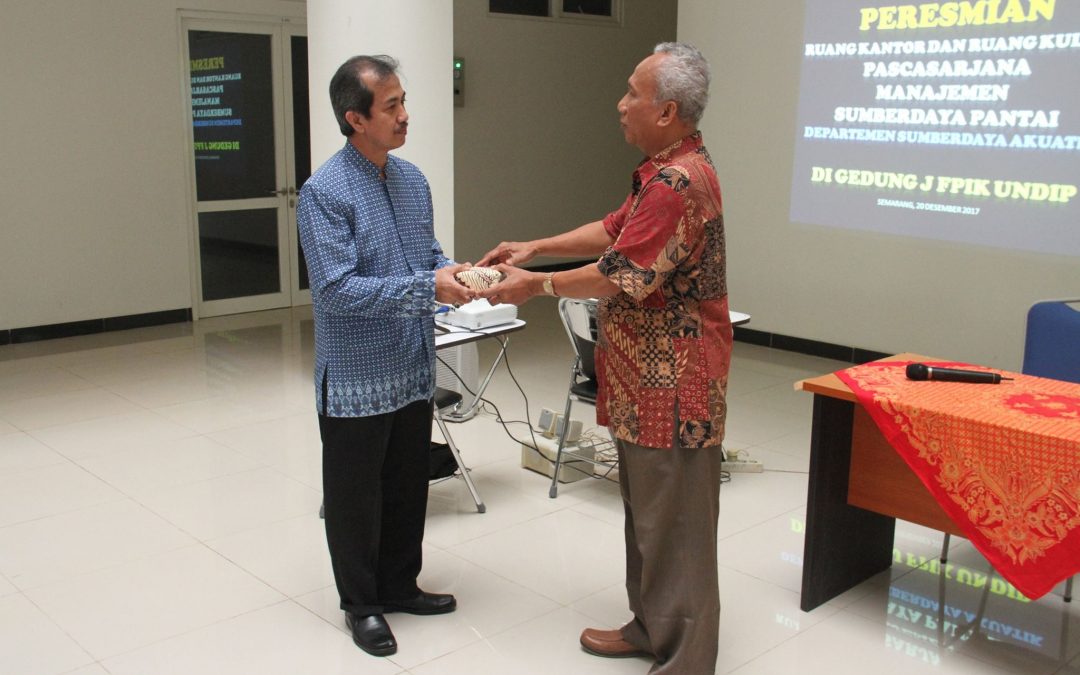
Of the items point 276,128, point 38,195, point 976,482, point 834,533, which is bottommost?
point 834,533

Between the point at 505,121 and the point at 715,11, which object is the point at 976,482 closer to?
the point at 715,11

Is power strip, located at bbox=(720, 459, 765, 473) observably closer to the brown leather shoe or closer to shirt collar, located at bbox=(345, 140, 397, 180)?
the brown leather shoe

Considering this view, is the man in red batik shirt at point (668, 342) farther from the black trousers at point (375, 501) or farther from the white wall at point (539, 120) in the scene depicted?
the white wall at point (539, 120)

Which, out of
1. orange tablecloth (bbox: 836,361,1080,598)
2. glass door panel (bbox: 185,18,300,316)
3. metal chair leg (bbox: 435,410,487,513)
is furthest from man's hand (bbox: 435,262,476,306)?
glass door panel (bbox: 185,18,300,316)

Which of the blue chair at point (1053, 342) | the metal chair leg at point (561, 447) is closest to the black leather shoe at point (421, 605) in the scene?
the metal chair leg at point (561, 447)

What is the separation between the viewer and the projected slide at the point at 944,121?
574cm

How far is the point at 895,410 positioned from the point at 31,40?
6464 mm

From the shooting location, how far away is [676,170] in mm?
2586

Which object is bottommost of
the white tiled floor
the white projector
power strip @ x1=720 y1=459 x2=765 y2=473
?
the white tiled floor

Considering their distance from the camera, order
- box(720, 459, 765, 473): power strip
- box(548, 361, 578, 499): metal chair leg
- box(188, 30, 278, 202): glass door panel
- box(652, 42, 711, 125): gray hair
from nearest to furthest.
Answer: box(652, 42, 711, 125): gray hair → box(548, 361, 578, 499): metal chair leg → box(720, 459, 765, 473): power strip → box(188, 30, 278, 202): glass door panel

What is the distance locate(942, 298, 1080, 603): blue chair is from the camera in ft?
12.2

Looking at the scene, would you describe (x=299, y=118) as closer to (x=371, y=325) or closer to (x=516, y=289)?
(x=371, y=325)

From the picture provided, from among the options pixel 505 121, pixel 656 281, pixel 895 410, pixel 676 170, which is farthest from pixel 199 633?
pixel 505 121

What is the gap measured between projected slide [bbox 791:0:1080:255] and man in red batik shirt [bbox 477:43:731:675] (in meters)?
3.99
